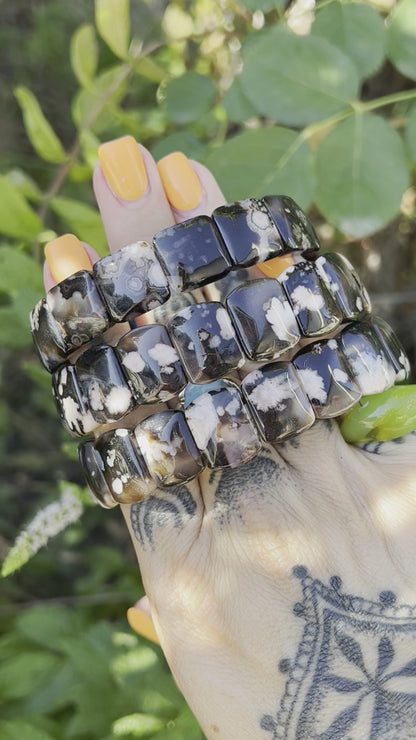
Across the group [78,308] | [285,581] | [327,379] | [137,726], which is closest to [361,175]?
[327,379]

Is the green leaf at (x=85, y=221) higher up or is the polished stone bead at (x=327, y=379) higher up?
the green leaf at (x=85, y=221)

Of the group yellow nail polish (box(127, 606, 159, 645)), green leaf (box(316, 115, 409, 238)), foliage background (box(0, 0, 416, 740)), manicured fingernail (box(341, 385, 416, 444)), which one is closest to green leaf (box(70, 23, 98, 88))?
foliage background (box(0, 0, 416, 740))

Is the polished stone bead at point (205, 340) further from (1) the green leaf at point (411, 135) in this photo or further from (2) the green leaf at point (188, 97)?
(2) the green leaf at point (188, 97)

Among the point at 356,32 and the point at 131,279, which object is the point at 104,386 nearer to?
the point at 131,279

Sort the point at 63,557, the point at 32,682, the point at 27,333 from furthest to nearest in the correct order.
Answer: the point at 63,557 < the point at 32,682 < the point at 27,333

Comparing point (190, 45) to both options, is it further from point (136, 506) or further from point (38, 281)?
point (136, 506)

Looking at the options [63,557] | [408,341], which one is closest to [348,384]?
[408,341]

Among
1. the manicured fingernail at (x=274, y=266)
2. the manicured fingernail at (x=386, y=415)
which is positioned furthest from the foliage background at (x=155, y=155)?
the manicured fingernail at (x=386, y=415)
